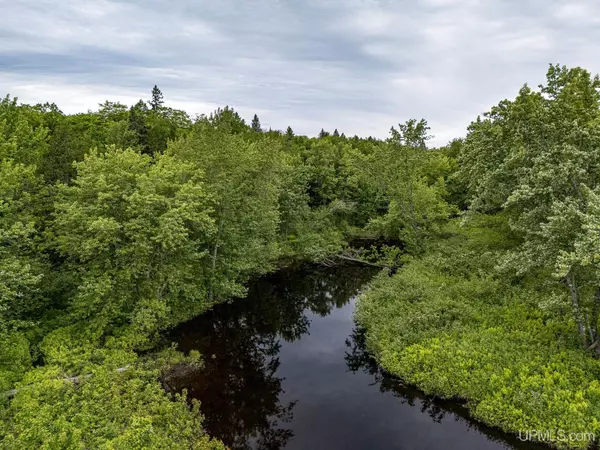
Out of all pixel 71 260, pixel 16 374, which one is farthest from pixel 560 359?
pixel 71 260

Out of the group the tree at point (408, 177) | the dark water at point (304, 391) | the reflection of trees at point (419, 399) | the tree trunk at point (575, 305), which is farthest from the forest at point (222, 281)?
the tree at point (408, 177)

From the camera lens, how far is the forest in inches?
514

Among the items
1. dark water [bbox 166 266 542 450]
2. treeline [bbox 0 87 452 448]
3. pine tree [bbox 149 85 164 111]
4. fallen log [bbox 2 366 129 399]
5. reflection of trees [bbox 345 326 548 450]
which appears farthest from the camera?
pine tree [bbox 149 85 164 111]

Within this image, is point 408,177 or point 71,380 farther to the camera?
point 408,177

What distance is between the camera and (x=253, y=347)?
68.5 feet

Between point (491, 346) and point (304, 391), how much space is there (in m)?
8.26

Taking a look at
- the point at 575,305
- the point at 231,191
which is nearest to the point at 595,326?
the point at 575,305

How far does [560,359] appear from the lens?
48.1ft

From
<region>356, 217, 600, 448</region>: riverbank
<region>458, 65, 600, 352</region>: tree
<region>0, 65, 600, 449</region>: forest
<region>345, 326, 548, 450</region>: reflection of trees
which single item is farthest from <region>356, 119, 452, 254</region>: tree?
<region>345, 326, 548, 450</region>: reflection of trees

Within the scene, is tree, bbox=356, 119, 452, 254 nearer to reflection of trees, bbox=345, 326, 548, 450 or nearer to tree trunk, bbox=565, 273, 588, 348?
reflection of trees, bbox=345, 326, 548, 450

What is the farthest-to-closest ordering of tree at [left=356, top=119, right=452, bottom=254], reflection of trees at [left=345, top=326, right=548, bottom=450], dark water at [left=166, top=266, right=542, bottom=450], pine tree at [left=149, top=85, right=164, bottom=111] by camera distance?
pine tree at [left=149, top=85, right=164, bottom=111] → tree at [left=356, top=119, right=452, bottom=254] → dark water at [left=166, top=266, right=542, bottom=450] → reflection of trees at [left=345, top=326, right=548, bottom=450]

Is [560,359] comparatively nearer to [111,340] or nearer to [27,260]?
[111,340]

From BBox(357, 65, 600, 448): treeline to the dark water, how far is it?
974 millimetres

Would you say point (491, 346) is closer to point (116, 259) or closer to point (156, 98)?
point (116, 259)
